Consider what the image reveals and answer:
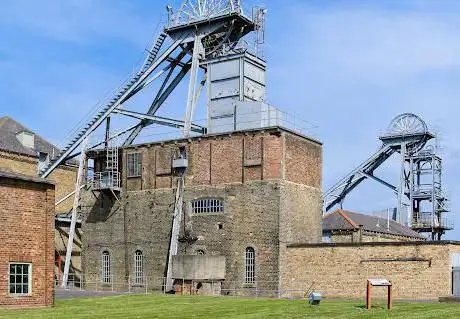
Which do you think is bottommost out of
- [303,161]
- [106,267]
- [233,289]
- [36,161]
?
[233,289]

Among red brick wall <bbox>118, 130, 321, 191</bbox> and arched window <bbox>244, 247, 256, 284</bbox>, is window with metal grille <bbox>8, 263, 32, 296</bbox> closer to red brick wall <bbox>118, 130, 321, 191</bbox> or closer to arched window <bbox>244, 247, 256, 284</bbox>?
arched window <bbox>244, 247, 256, 284</bbox>

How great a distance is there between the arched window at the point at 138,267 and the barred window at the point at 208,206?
15.8 ft

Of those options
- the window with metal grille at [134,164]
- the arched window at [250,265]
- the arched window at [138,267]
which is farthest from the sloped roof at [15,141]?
the arched window at [250,265]

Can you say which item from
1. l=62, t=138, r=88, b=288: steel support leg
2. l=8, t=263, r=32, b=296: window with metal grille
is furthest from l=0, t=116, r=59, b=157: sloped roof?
l=8, t=263, r=32, b=296: window with metal grille

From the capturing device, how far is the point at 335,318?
17.0 m

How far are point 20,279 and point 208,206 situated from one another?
1622cm

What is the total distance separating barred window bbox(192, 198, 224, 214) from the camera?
120 ft

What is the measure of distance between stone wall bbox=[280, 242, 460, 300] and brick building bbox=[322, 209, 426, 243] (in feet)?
37.9

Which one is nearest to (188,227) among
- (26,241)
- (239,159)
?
(239,159)

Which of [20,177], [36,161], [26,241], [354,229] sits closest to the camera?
[20,177]

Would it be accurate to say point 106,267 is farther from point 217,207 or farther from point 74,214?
point 217,207

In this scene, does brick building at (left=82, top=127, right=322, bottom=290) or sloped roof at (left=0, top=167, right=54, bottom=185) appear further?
brick building at (left=82, top=127, right=322, bottom=290)

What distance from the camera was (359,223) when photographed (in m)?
50.4

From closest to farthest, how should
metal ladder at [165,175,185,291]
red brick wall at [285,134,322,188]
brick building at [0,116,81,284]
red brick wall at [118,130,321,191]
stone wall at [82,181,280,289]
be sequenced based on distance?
stone wall at [82,181,280,289]
red brick wall at [118,130,321,191]
red brick wall at [285,134,322,188]
metal ladder at [165,175,185,291]
brick building at [0,116,81,284]
